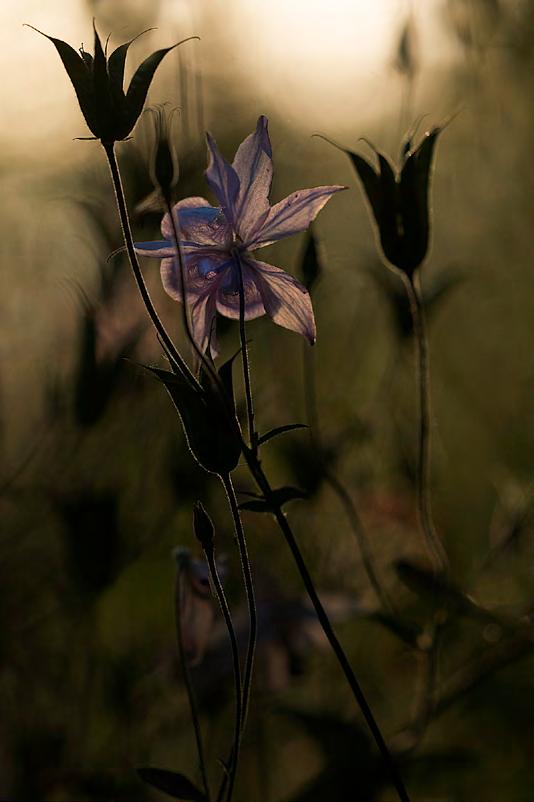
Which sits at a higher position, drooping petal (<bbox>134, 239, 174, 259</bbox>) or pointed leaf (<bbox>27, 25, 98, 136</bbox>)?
pointed leaf (<bbox>27, 25, 98, 136</bbox>)

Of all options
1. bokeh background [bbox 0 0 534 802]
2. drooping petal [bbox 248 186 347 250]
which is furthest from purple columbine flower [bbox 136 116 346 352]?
bokeh background [bbox 0 0 534 802]

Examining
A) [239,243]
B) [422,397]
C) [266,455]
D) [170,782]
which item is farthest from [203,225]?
[266,455]

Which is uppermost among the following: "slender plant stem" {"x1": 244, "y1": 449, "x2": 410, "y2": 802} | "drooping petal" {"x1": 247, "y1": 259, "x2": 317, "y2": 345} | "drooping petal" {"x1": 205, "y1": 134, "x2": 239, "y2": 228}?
"drooping petal" {"x1": 205, "y1": 134, "x2": 239, "y2": 228}

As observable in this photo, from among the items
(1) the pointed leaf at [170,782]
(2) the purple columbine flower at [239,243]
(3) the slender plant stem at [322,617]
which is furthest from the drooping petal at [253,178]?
(1) the pointed leaf at [170,782]

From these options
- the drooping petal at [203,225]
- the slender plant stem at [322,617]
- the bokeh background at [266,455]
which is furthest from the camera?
the bokeh background at [266,455]

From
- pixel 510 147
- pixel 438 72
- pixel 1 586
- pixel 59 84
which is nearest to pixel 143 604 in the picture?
pixel 1 586

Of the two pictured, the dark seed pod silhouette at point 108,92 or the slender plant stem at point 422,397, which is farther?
the slender plant stem at point 422,397

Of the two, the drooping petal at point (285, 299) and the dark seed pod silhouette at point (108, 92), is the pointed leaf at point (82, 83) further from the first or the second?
the drooping petal at point (285, 299)

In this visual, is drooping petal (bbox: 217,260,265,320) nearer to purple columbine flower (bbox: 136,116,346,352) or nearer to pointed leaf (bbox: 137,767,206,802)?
purple columbine flower (bbox: 136,116,346,352)
